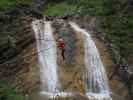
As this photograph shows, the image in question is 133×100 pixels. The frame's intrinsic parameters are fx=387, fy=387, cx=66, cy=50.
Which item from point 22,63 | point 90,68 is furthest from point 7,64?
point 90,68

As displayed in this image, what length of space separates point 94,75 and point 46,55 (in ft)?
10.1

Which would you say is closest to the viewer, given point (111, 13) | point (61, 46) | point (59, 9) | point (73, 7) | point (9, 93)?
point (9, 93)

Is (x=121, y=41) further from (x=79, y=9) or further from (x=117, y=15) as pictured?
(x=79, y=9)

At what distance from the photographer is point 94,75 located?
21.1 meters

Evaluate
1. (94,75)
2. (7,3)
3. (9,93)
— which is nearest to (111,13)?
(94,75)

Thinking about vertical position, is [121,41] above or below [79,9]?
below

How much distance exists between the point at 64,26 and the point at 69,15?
2.60 meters

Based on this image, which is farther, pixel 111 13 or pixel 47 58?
pixel 111 13

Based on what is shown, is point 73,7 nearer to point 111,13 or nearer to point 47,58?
point 111,13

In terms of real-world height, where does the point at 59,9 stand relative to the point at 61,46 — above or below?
above

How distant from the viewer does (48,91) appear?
2020 centimetres

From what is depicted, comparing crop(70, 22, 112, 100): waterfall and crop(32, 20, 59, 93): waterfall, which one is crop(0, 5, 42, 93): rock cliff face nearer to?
crop(32, 20, 59, 93): waterfall

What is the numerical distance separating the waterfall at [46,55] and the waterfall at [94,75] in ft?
5.69

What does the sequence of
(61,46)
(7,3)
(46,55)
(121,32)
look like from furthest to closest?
(7,3) → (121,32) → (46,55) → (61,46)
